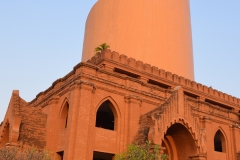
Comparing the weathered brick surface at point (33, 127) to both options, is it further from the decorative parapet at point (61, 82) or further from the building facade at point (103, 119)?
the decorative parapet at point (61, 82)

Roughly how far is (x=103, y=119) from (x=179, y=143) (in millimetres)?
6411

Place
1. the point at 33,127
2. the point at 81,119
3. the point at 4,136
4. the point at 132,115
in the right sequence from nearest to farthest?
the point at 81,119
the point at 132,115
the point at 33,127
the point at 4,136

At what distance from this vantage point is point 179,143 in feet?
71.6

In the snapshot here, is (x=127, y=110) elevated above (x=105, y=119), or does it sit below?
below

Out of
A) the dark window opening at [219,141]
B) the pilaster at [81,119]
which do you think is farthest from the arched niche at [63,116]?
the dark window opening at [219,141]

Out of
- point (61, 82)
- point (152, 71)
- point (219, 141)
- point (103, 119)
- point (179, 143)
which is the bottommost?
point (179, 143)

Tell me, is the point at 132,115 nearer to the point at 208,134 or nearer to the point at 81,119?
the point at 81,119

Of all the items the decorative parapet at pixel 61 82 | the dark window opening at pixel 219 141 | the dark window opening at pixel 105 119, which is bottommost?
the dark window opening at pixel 219 141

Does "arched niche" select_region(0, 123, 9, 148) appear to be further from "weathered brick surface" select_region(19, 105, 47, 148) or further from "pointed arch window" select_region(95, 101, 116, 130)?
"pointed arch window" select_region(95, 101, 116, 130)

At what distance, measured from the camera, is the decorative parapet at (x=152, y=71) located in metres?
25.7

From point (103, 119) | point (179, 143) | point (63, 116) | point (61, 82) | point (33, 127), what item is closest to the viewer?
point (33, 127)

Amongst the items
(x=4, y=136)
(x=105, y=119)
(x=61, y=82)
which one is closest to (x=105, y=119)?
(x=105, y=119)

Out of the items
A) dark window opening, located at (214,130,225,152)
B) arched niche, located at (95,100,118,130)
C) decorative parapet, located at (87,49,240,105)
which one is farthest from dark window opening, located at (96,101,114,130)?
dark window opening, located at (214,130,225,152)

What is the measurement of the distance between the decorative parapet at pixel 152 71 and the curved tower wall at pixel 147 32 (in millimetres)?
2192
